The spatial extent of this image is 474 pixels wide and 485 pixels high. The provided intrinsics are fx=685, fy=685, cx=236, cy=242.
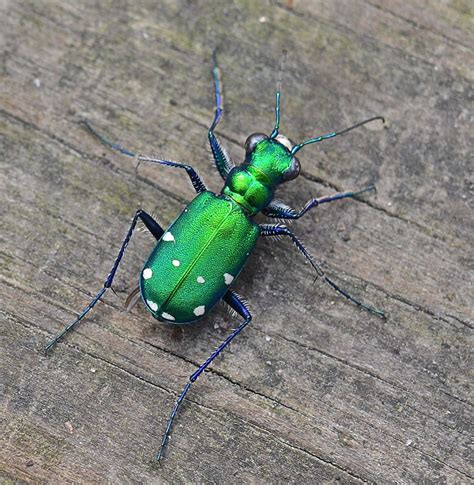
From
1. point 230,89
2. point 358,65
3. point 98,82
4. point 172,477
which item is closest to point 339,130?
point 358,65

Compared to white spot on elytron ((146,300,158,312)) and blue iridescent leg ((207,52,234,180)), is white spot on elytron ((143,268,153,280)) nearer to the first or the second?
white spot on elytron ((146,300,158,312))

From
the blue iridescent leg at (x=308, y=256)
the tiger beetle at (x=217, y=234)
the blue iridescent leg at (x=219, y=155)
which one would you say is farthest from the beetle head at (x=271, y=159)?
the blue iridescent leg at (x=308, y=256)

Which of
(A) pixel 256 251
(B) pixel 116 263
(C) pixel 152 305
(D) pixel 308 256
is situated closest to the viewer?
(C) pixel 152 305

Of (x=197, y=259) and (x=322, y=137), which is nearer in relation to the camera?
(x=197, y=259)

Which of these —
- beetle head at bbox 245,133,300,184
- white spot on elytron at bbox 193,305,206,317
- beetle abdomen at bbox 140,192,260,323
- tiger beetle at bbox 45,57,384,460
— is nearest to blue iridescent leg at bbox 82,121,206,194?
tiger beetle at bbox 45,57,384,460

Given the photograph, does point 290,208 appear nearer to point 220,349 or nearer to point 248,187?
point 248,187

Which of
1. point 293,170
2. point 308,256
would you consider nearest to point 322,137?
point 293,170

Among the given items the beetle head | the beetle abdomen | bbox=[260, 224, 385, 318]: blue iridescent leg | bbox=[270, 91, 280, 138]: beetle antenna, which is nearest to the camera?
the beetle abdomen
